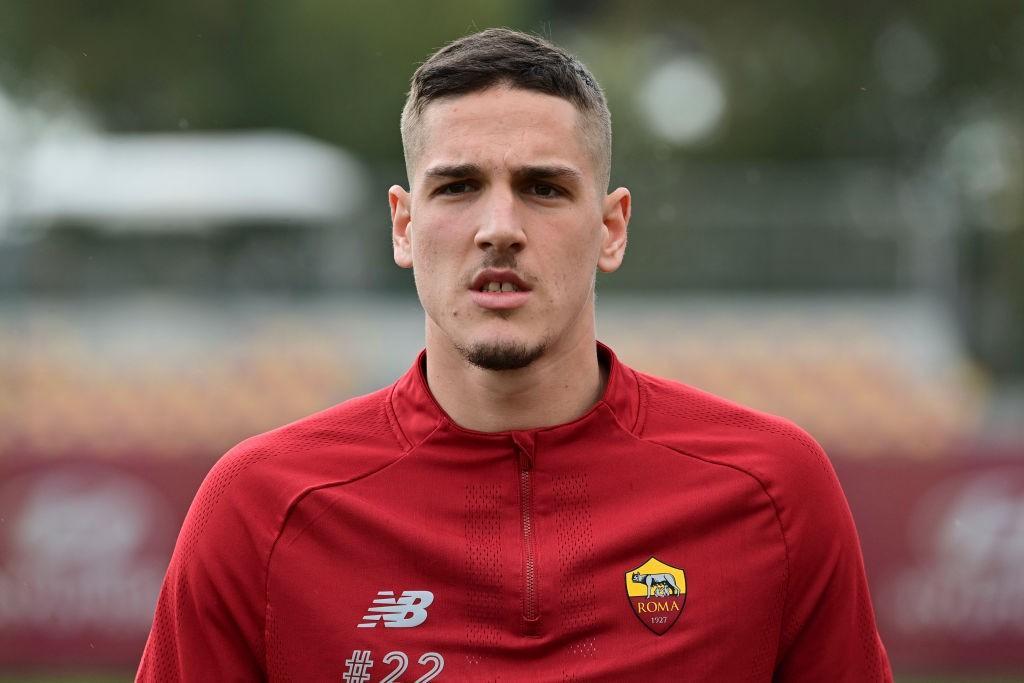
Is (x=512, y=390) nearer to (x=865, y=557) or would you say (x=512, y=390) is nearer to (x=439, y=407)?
(x=439, y=407)

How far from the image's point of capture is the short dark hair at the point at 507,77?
2.71m

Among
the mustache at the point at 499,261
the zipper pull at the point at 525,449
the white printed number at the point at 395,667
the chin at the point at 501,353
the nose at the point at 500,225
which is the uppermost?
the nose at the point at 500,225

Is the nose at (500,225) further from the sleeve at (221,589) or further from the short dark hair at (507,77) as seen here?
the sleeve at (221,589)

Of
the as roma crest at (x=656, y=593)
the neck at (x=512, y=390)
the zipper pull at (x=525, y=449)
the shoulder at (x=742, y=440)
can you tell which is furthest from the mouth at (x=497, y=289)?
the as roma crest at (x=656, y=593)

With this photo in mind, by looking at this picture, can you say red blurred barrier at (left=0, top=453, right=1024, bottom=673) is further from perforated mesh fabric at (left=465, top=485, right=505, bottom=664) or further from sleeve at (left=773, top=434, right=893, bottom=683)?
perforated mesh fabric at (left=465, top=485, right=505, bottom=664)

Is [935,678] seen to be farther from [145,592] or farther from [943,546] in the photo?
[145,592]

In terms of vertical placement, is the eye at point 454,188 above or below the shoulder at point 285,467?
above

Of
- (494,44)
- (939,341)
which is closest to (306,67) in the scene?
(939,341)

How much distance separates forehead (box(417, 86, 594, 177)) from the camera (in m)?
2.64

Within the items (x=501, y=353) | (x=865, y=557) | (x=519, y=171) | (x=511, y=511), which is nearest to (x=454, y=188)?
(x=519, y=171)

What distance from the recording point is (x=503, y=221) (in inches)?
102

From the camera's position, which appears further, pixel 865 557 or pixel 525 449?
pixel 865 557

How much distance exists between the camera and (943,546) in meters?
8.98

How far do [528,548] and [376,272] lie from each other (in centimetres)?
1050
